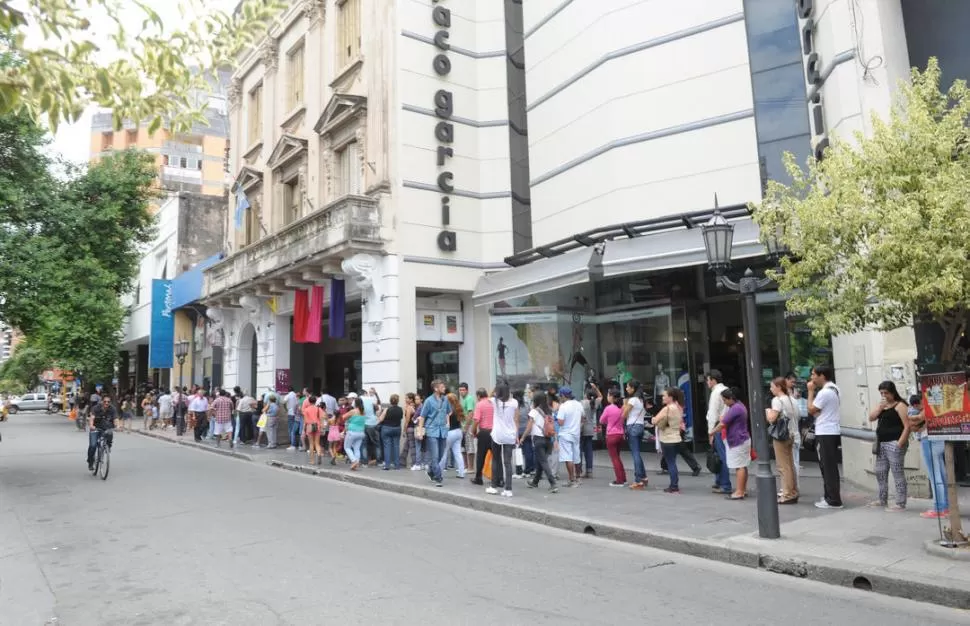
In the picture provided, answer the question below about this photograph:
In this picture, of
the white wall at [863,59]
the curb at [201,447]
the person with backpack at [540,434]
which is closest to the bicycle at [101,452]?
the curb at [201,447]

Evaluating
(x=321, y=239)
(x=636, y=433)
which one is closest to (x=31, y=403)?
(x=321, y=239)

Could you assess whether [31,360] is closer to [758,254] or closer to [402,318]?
[402,318]

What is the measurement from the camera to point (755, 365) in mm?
7773

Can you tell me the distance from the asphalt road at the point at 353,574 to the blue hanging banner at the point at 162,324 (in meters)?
26.1

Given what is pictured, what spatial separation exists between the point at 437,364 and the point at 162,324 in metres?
22.3

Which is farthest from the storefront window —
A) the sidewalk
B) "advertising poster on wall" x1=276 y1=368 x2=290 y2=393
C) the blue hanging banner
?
the blue hanging banner

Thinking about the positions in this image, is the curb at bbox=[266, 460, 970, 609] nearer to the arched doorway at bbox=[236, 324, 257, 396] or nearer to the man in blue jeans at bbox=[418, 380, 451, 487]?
the man in blue jeans at bbox=[418, 380, 451, 487]

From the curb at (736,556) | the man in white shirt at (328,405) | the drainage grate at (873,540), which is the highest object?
the man in white shirt at (328,405)

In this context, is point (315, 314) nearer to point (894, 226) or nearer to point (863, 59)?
point (863, 59)

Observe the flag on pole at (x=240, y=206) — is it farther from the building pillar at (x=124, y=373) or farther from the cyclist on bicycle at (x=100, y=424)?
the building pillar at (x=124, y=373)

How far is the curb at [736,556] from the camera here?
5617 millimetres

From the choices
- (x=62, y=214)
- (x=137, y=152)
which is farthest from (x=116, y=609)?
(x=137, y=152)

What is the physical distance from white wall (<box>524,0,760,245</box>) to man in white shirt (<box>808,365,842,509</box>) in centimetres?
510

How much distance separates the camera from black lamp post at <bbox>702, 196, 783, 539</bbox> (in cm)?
729
